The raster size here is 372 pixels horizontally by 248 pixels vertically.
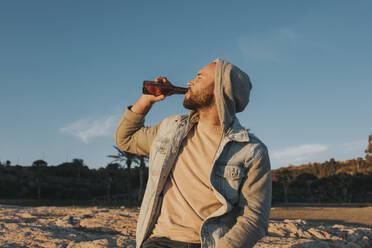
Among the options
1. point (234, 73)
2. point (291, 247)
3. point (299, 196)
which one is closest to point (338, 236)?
point (291, 247)

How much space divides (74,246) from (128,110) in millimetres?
2429

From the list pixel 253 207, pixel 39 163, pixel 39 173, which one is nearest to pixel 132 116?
pixel 253 207

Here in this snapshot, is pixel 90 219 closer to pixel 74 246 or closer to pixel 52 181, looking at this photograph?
pixel 74 246

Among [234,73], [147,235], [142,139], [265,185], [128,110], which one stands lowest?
[147,235]

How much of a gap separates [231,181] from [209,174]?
157 mm

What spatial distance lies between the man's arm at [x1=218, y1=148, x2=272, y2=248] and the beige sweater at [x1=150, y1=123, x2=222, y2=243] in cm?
22

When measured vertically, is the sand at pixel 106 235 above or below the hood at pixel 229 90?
below

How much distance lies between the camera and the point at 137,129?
8.65 ft

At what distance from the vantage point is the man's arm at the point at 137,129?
2.51 m

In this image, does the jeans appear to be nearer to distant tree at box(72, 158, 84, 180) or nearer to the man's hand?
the man's hand

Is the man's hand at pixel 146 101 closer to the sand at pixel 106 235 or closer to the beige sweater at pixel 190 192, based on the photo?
the beige sweater at pixel 190 192

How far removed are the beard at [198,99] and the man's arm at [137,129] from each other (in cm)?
23

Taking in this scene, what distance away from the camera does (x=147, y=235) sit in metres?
2.27

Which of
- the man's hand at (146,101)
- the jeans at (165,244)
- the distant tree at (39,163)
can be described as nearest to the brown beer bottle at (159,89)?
the man's hand at (146,101)
